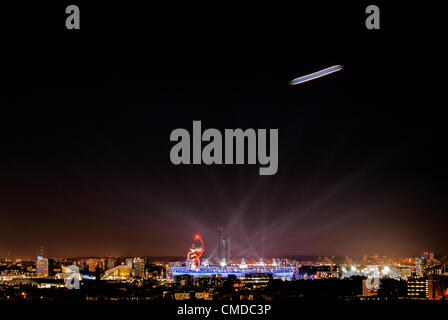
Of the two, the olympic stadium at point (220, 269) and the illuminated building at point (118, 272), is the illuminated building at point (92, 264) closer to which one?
the illuminated building at point (118, 272)

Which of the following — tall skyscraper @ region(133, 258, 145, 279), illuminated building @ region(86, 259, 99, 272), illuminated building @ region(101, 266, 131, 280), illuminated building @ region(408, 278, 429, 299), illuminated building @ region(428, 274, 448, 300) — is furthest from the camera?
illuminated building @ region(86, 259, 99, 272)

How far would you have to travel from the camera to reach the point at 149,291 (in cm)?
4375

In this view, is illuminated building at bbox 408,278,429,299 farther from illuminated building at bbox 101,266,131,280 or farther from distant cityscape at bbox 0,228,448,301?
illuminated building at bbox 101,266,131,280

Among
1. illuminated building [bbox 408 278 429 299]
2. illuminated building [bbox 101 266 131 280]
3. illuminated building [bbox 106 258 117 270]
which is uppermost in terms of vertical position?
illuminated building [bbox 408 278 429 299]

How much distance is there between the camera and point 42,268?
63188 millimetres

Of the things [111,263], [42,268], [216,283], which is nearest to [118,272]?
[111,263]

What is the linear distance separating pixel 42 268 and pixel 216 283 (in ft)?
75.7

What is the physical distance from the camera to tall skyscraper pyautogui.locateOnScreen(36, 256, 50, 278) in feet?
205

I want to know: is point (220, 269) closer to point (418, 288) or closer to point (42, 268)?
point (42, 268)

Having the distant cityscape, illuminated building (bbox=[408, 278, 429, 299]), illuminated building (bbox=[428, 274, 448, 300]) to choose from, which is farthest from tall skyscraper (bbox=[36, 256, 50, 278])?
illuminated building (bbox=[428, 274, 448, 300])

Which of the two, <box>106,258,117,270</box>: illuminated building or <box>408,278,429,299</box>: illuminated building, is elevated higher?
<box>408,278,429,299</box>: illuminated building

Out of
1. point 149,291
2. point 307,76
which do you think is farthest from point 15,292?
point 307,76

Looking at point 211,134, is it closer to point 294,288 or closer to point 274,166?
point 274,166

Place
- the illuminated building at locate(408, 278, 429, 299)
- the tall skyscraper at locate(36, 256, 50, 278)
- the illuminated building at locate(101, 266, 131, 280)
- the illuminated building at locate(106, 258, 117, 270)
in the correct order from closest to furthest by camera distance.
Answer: the illuminated building at locate(408, 278, 429, 299) → the tall skyscraper at locate(36, 256, 50, 278) → the illuminated building at locate(101, 266, 131, 280) → the illuminated building at locate(106, 258, 117, 270)
